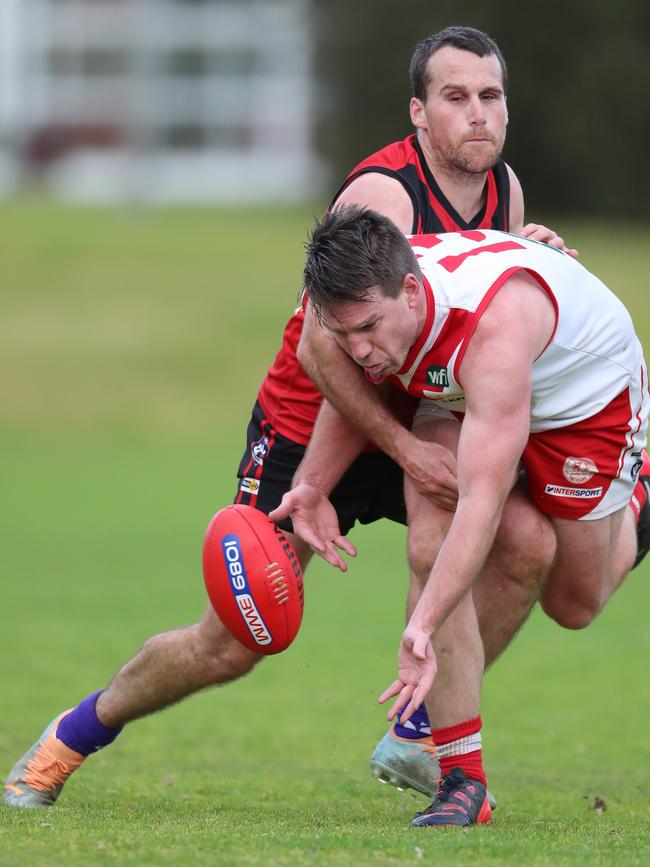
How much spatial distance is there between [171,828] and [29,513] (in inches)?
409

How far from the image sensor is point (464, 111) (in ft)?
18.0

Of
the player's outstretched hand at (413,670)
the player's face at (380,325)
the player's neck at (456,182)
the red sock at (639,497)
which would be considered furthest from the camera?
the red sock at (639,497)

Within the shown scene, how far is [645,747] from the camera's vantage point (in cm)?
712

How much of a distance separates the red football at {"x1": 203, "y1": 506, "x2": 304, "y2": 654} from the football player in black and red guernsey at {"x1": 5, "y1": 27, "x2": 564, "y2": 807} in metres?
0.28

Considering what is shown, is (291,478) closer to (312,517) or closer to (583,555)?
(312,517)

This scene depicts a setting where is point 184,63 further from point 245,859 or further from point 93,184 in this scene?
point 245,859

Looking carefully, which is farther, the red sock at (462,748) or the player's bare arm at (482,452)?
the red sock at (462,748)

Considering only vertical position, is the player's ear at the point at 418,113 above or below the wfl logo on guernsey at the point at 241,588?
above

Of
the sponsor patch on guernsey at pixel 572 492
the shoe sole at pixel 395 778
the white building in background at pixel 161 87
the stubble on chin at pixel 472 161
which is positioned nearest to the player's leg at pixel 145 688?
the shoe sole at pixel 395 778

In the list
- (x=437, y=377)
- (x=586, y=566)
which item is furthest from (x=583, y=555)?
(x=437, y=377)

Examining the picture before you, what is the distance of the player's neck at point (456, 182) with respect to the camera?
5547mm

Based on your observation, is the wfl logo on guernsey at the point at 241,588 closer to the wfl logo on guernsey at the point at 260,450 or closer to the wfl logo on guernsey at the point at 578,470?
the wfl logo on guernsey at the point at 260,450

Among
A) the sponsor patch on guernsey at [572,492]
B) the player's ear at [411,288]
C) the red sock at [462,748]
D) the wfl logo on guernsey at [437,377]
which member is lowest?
the red sock at [462,748]

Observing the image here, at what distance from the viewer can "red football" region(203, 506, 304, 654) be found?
17.4 ft
